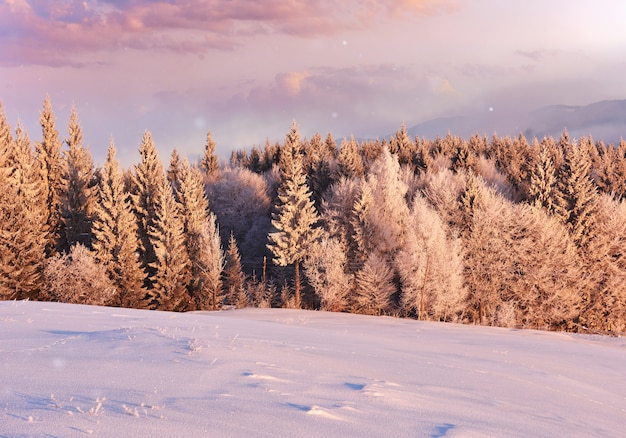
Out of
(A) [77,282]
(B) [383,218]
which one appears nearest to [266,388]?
(A) [77,282]

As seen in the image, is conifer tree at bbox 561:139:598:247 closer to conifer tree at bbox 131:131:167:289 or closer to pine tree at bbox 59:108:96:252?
conifer tree at bbox 131:131:167:289

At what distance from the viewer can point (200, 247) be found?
54.7 metres

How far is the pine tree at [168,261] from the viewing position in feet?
169

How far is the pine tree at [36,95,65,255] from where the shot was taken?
189 ft

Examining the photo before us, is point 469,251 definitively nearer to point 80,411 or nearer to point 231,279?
point 231,279

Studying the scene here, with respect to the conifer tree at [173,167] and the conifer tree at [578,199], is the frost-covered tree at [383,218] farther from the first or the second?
the conifer tree at [173,167]

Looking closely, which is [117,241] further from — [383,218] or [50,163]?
[383,218]

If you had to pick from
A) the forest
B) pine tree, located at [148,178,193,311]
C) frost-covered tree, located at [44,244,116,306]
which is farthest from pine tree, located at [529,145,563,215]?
frost-covered tree, located at [44,244,116,306]

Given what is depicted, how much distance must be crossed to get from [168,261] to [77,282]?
11276 millimetres

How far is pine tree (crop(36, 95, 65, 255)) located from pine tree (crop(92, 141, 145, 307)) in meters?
9.26

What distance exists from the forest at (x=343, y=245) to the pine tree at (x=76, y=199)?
0.46 ft

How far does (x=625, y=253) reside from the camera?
5312 centimetres

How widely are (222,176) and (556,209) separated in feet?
185

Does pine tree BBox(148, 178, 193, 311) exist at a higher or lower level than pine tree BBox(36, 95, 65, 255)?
lower
